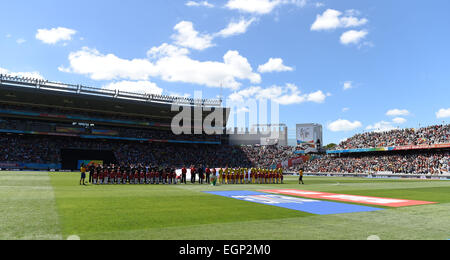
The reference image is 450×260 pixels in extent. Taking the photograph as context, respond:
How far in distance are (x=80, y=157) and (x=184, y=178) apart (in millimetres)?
37463

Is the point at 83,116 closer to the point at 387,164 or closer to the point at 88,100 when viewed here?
the point at 88,100

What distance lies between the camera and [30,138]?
2158 inches

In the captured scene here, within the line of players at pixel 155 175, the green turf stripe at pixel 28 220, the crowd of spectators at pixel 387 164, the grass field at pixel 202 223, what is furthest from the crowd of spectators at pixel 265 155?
the green turf stripe at pixel 28 220

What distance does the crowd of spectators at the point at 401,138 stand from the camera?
153 ft

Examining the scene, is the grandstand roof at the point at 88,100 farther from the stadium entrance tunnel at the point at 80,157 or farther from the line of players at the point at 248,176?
the line of players at the point at 248,176

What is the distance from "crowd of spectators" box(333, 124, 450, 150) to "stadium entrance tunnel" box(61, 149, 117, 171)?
4528 centimetres

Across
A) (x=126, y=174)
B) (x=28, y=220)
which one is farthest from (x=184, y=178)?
(x=28, y=220)

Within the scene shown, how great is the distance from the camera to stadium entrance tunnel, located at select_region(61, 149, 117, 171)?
51.4 metres

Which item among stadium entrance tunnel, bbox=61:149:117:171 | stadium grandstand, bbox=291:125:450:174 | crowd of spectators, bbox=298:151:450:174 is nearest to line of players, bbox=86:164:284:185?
crowd of spectators, bbox=298:151:450:174

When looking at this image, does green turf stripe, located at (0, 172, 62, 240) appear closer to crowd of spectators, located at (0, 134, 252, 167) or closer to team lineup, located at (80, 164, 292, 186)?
team lineup, located at (80, 164, 292, 186)

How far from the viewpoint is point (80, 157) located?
53.9 m

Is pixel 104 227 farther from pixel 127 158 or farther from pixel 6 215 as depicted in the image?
pixel 127 158
